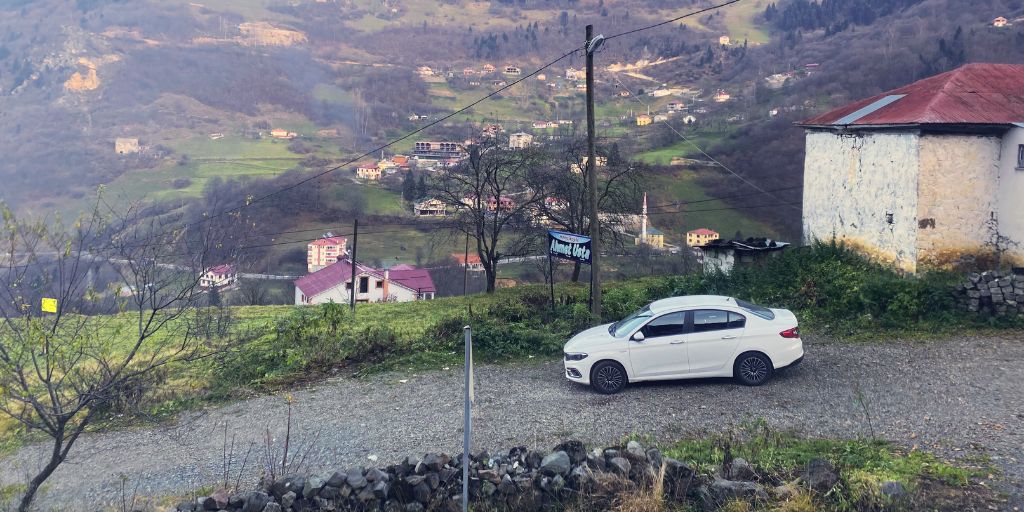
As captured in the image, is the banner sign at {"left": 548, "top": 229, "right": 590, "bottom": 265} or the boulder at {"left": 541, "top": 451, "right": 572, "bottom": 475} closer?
the boulder at {"left": 541, "top": 451, "right": 572, "bottom": 475}

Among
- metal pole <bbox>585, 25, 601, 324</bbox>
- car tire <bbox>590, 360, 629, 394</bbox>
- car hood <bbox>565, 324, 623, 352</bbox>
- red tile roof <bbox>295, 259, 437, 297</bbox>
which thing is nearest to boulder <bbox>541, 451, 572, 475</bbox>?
car tire <bbox>590, 360, 629, 394</bbox>

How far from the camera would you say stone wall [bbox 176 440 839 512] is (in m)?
7.33

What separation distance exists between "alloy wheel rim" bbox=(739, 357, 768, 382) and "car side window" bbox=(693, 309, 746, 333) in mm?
572

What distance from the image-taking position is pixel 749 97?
94.2 meters

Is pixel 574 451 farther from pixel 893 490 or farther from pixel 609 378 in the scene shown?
pixel 609 378

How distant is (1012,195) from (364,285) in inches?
1308

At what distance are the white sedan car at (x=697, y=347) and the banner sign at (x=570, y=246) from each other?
3.43m

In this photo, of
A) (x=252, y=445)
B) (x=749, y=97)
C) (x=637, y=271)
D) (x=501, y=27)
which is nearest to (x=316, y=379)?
(x=252, y=445)

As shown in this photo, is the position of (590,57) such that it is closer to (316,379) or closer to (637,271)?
(316,379)

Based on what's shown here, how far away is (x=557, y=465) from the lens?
302 inches

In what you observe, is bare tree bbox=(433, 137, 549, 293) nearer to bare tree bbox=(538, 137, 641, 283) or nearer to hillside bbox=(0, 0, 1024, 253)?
bare tree bbox=(538, 137, 641, 283)

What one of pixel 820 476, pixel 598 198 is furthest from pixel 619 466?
pixel 598 198

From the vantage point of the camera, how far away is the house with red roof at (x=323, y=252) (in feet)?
173

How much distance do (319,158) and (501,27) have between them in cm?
9260
